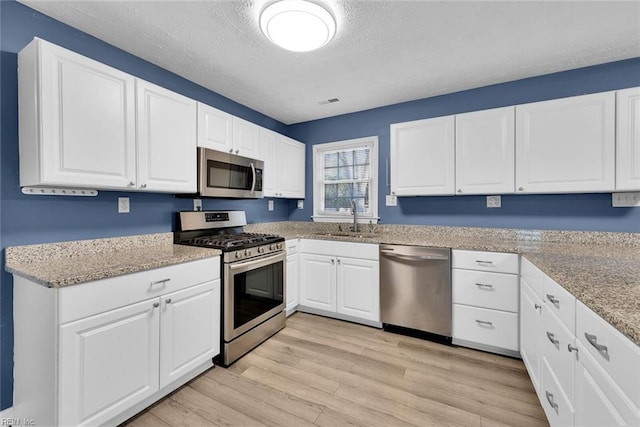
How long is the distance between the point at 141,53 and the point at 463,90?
3071 millimetres

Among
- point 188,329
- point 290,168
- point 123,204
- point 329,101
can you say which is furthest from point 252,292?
point 329,101

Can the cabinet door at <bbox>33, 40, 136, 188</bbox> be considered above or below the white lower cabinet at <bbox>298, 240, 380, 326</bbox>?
above

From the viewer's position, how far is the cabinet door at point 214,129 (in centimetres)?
237

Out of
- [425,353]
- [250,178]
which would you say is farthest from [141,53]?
[425,353]

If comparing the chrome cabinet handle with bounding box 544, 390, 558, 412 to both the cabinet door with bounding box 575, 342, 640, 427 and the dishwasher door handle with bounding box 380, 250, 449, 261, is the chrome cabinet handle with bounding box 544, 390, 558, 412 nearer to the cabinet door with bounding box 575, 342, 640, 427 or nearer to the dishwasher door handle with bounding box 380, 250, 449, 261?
the cabinet door with bounding box 575, 342, 640, 427

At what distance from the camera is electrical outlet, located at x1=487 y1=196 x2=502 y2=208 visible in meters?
2.74

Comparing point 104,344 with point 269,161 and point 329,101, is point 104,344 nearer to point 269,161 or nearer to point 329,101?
point 269,161

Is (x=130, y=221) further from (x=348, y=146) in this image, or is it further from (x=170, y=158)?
(x=348, y=146)

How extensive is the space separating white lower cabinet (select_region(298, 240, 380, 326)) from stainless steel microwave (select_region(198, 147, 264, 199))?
0.89 metres

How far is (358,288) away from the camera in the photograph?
2.84m

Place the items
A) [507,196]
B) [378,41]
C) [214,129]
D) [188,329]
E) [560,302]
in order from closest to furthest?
[560,302], [188,329], [378,41], [214,129], [507,196]

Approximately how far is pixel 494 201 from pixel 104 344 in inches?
131

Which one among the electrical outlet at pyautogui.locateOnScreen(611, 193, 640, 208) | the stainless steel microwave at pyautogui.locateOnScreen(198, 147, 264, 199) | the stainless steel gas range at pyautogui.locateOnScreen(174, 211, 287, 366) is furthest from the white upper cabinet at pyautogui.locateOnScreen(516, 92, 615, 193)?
the stainless steel microwave at pyautogui.locateOnScreen(198, 147, 264, 199)

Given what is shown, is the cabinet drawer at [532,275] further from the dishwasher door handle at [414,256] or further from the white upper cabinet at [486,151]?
the white upper cabinet at [486,151]
